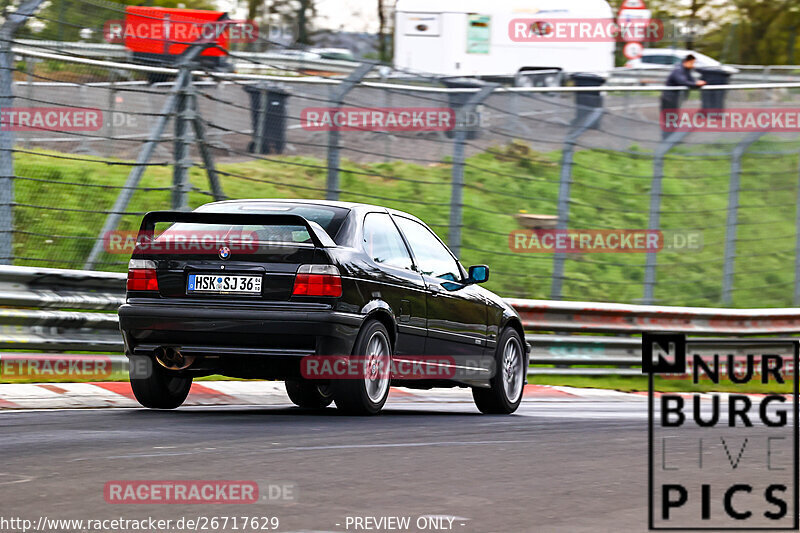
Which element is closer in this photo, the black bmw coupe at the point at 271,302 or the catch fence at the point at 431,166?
the black bmw coupe at the point at 271,302

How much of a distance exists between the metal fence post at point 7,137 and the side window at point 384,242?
327 centimetres

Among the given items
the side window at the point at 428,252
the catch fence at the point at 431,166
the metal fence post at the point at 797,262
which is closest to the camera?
the side window at the point at 428,252

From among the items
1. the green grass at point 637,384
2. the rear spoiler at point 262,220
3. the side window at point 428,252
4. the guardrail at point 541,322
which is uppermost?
the rear spoiler at point 262,220

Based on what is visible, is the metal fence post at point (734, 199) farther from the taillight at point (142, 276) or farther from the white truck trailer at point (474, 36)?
the white truck trailer at point (474, 36)

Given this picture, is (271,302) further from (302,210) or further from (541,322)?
(541,322)

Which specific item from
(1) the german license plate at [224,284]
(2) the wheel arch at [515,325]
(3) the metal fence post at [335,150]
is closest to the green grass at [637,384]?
(3) the metal fence post at [335,150]

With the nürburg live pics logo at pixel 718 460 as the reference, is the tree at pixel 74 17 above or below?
above

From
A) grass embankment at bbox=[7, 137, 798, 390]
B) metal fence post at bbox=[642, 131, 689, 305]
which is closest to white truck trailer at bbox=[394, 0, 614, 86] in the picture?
grass embankment at bbox=[7, 137, 798, 390]

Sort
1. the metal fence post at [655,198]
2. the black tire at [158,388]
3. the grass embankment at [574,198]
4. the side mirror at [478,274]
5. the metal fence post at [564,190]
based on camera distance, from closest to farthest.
A: the black tire at [158,388], the side mirror at [478,274], the grass embankment at [574,198], the metal fence post at [564,190], the metal fence post at [655,198]

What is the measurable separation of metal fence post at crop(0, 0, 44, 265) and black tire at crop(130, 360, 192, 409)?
2335mm

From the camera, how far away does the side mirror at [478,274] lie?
35.4ft

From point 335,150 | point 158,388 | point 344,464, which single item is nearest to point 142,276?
point 158,388

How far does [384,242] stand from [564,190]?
6422 millimetres

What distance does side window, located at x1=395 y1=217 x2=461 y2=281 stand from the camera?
10406 millimetres
